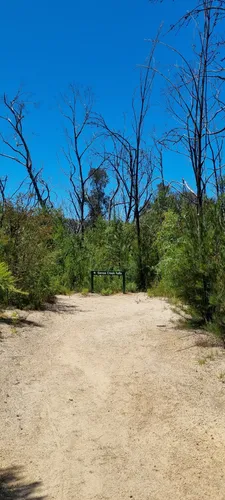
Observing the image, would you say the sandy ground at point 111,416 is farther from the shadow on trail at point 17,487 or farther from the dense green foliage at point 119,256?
the dense green foliage at point 119,256

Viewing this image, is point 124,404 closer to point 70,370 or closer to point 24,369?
point 70,370

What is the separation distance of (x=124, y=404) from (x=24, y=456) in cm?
142

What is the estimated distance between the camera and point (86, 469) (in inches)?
139

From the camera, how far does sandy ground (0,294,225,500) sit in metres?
3.37

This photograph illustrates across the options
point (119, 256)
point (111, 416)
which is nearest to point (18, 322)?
point (111, 416)

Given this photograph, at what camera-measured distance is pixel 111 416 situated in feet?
15.0

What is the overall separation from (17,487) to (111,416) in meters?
1.46

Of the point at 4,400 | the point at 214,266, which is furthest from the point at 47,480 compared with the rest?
the point at 214,266

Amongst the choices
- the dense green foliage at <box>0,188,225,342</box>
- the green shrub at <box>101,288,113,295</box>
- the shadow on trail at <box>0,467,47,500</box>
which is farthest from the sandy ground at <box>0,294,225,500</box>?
the green shrub at <box>101,288,113,295</box>

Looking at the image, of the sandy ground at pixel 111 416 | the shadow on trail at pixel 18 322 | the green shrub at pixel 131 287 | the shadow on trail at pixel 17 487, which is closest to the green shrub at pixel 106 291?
the green shrub at pixel 131 287

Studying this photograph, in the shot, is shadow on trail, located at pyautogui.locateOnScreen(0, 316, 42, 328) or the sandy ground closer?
the sandy ground

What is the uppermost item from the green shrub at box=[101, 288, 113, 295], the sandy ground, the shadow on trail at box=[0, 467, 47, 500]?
the green shrub at box=[101, 288, 113, 295]

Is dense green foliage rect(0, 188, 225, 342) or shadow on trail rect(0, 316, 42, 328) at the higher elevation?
dense green foliage rect(0, 188, 225, 342)

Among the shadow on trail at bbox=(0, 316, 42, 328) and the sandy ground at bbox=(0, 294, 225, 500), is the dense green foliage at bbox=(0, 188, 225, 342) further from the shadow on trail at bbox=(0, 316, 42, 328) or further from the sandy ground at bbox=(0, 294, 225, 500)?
the sandy ground at bbox=(0, 294, 225, 500)
